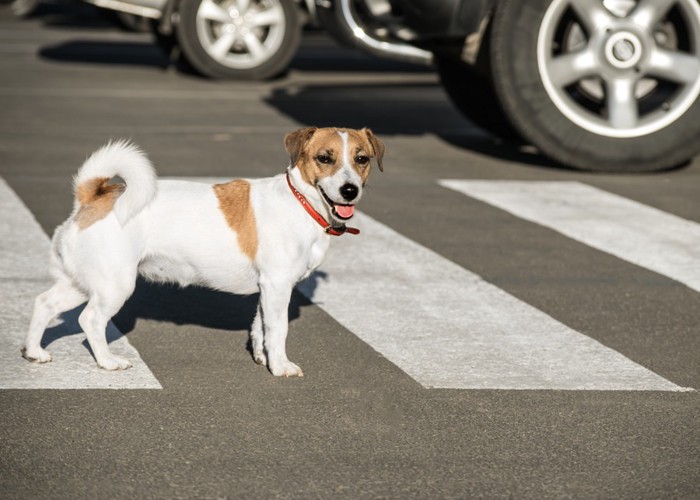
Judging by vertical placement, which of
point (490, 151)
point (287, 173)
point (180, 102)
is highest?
point (287, 173)

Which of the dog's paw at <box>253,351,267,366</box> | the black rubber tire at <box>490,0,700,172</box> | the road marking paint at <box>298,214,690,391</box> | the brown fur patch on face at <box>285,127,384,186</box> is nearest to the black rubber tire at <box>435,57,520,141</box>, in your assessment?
the black rubber tire at <box>490,0,700,172</box>

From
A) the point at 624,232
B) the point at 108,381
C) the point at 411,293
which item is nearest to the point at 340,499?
the point at 108,381

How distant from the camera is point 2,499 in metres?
3.66

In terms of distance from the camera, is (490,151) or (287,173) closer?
(287,173)

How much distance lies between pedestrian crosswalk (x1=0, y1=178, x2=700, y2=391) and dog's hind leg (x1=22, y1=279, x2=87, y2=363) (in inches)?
2.0

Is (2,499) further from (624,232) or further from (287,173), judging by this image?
(624,232)

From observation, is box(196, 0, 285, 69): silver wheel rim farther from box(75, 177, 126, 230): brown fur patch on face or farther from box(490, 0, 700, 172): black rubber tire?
box(75, 177, 126, 230): brown fur patch on face

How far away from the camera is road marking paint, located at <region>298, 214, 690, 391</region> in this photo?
16.2 ft

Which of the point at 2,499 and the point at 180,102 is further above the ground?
the point at 2,499

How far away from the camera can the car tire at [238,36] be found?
13.2 metres

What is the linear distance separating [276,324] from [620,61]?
4557mm

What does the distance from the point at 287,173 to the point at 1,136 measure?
538 centimetres

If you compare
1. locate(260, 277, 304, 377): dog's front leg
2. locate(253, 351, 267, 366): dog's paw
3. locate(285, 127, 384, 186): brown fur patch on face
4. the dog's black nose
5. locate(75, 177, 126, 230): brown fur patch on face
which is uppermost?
locate(285, 127, 384, 186): brown fur patch on face

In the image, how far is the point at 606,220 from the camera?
7723 millimetres
